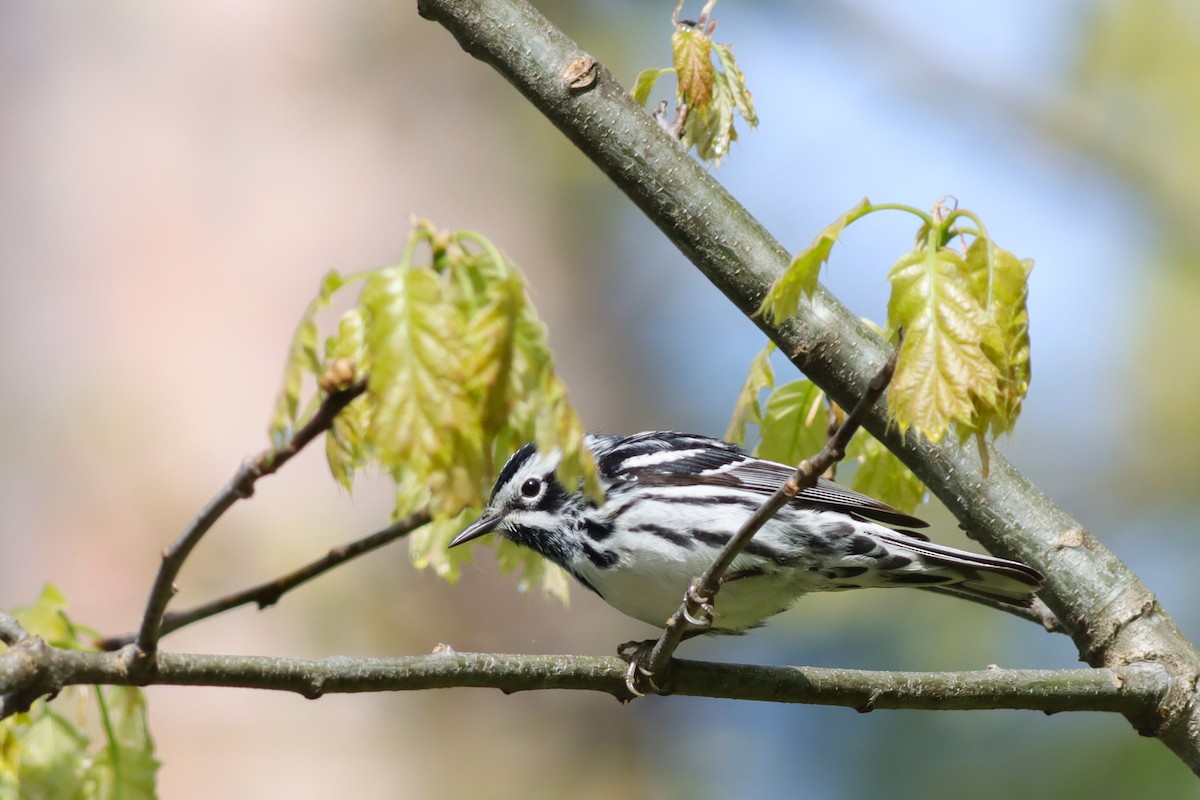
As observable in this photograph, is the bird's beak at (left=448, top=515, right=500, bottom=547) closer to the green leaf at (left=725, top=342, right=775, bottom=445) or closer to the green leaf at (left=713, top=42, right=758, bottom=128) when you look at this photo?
the green leaf at (left=725, top=342, right=775, bottom=445)

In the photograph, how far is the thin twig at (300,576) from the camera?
143 centimetres

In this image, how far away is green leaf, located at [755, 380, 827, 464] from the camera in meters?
2.71

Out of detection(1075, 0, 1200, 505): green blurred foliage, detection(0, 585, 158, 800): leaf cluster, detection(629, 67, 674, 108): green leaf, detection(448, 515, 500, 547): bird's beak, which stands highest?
detection(1075, 0, 1200, 505): green blurred foliage

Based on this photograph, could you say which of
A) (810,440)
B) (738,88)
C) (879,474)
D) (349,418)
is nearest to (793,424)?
(810,440)

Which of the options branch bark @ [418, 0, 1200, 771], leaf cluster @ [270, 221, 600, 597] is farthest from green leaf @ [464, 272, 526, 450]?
branch bark @ [418, 0, 1200, 771]

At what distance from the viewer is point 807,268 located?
179 cm

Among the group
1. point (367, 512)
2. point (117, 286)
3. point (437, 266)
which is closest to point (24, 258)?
point (117, 286)

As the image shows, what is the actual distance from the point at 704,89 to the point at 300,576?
1.37 m

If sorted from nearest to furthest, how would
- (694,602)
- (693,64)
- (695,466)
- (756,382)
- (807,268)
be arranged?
(807,268) < (694,602) < (693,64) < (756,382) < (695,466)

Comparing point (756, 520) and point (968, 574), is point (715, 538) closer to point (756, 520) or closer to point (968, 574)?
point (968, 574)

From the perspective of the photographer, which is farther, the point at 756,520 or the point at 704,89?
the point at 704,89

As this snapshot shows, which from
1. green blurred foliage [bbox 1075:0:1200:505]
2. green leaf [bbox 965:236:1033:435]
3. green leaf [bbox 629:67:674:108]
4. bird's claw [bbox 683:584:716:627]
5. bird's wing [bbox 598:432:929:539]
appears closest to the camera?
green leaf [bbox 965:236:1033:435]

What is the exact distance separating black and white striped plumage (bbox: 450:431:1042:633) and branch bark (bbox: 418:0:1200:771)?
11cm

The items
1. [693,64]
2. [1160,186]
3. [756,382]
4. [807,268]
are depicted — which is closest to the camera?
[807,268]
